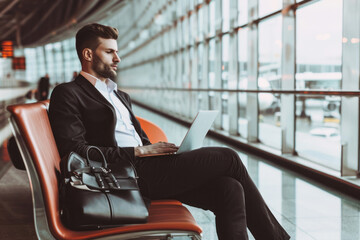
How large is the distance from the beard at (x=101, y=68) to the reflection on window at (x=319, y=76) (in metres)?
3.71

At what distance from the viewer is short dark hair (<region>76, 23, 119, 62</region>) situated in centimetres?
216

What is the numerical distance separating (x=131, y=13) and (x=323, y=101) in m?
21.0

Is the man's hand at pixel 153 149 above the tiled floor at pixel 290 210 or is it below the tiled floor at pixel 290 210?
above

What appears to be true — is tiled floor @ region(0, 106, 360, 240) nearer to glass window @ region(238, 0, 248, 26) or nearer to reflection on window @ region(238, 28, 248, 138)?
reflection on window @ region(238, 28, 248, 138)

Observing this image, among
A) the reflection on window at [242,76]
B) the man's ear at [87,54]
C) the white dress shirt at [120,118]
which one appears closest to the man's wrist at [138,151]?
the white dress shirt at [120,118]

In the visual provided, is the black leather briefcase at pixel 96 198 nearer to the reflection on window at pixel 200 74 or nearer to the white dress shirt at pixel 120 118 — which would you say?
the white dress shirt at pixel 120 118

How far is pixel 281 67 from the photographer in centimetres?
684

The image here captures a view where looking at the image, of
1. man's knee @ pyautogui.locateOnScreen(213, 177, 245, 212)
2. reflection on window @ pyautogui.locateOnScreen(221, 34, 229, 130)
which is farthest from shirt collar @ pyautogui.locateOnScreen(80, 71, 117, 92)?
reflection on window @ pyautogui.locateOnScreen(221, 34, 229, 130)

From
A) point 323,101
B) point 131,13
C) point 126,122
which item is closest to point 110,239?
point 126,122

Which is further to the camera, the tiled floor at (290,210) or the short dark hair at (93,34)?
the tiled floor at (290,210)

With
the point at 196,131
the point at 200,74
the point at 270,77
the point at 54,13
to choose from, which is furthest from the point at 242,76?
the point at 54,13

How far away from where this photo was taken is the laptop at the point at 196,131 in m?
2.04

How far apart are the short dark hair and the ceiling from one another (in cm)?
1797

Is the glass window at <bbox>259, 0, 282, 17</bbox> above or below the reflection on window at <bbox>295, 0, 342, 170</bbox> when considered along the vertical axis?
above
